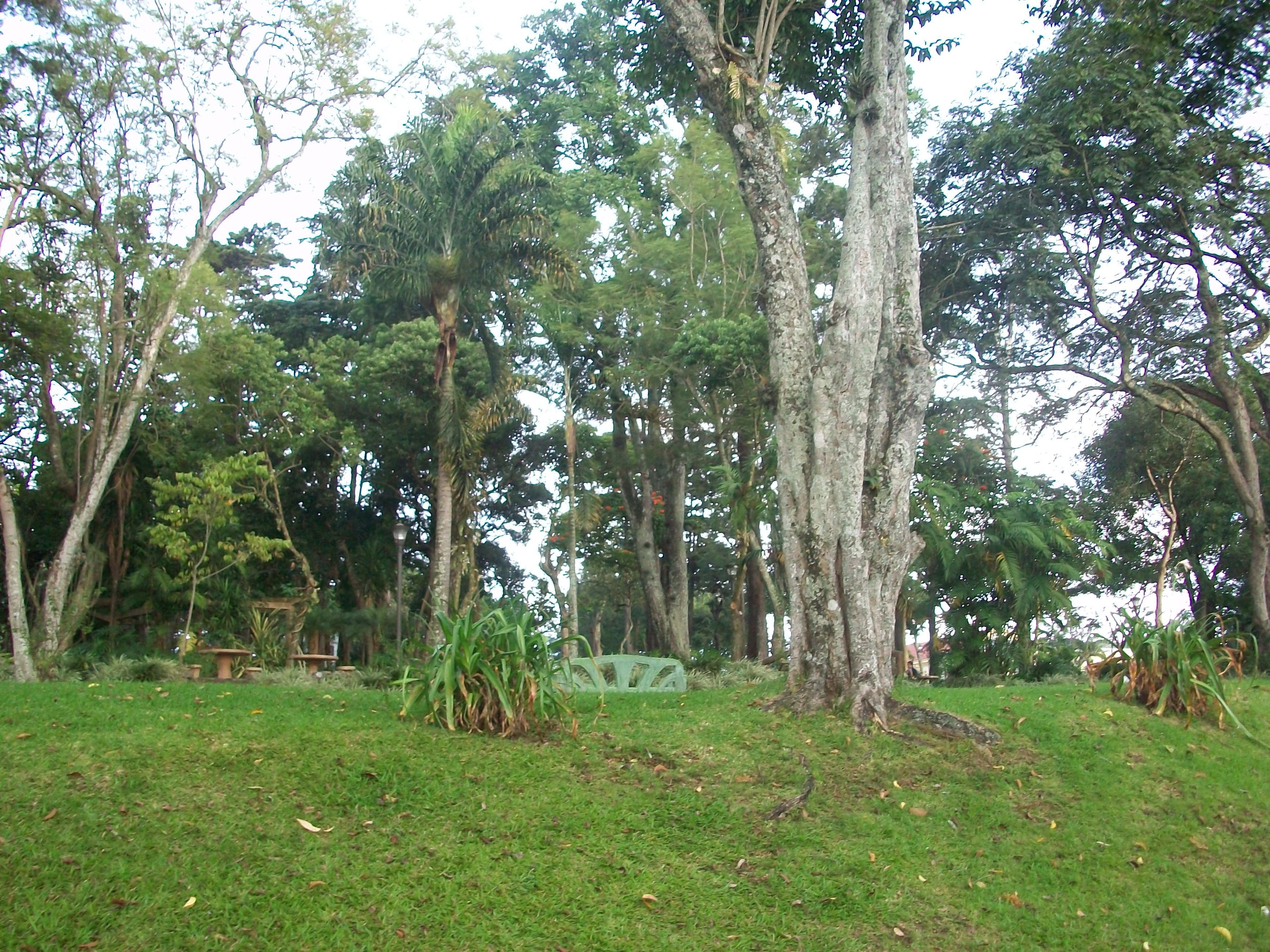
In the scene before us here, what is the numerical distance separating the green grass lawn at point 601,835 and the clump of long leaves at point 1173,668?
2.35 feet

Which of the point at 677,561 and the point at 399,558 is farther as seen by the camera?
the point at 677,561

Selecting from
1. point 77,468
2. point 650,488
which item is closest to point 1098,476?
point 650,488

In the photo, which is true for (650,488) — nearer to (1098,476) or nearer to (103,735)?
(1098,476)

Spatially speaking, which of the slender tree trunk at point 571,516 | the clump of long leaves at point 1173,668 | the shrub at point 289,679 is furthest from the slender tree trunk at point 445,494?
the clump of long leaves at point 1173,668

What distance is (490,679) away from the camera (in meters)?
7.04

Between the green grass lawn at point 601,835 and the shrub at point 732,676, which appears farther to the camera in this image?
the shrub at point 732,676

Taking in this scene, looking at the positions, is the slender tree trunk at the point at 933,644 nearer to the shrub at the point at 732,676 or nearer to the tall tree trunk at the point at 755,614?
the shrub at the point at 732,676

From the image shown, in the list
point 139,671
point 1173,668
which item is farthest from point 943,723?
point 139,671

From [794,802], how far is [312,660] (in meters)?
12.4

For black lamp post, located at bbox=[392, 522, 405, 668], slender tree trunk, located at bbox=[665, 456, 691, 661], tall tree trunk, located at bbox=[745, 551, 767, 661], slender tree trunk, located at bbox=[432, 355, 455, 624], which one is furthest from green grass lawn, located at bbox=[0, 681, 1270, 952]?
tall tree trunk, located at bbox=[745, 551, 767, 661]

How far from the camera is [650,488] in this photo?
22328mm

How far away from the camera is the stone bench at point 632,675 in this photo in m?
11.3

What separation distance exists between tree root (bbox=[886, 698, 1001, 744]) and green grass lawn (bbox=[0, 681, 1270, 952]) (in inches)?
8.0

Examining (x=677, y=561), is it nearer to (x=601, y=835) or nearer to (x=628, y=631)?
(x=628, y=631)
